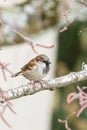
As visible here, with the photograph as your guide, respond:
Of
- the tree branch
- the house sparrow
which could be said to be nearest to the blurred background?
the house sparrow

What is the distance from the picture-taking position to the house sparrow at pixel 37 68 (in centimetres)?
252

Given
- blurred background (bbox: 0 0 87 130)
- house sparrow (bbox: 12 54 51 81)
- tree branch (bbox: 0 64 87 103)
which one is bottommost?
blurred background (bbox: 0 0 87 130)

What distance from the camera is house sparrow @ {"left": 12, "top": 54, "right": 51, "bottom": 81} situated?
252cm

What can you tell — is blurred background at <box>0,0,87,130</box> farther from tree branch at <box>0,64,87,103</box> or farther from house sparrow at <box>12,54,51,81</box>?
tree branch at <box>0,64,87,103</box>

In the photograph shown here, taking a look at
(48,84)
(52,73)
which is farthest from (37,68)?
(52,73)

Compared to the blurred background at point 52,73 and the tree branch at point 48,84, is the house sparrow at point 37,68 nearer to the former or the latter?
the tree branch at point 48,84

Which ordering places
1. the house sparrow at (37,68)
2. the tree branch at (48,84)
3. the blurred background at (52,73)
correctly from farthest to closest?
the blurred background at (52,73) < the house sparrow at (37,68) < the tree branch at (48,84)

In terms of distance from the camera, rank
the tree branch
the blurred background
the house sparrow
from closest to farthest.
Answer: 1. the tree branch
2. the house sparrow
3. the blurred background

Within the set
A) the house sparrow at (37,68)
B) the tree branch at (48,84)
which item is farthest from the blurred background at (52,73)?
the tree branch at (48,84)

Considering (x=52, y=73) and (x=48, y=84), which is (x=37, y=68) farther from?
(x=52, y=73)

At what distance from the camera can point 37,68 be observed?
2602 mm

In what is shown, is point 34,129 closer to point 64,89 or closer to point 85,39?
point 64,89

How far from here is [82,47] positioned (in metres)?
5.52

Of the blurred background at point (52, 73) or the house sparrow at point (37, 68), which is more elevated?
the house sparrow at point (37, 68)
